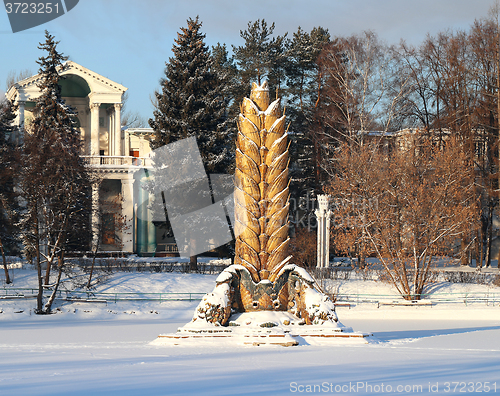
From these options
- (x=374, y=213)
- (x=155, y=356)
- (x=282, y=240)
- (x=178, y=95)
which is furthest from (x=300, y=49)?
(x=155, y=356)

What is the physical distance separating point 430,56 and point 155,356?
105 ft

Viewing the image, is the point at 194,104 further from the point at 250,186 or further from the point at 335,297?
the point at 250,186

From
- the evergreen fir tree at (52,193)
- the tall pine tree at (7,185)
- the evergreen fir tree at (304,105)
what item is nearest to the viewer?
the evergreen fir tree at (52,193)

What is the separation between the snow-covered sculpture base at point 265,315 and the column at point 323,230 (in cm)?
1665

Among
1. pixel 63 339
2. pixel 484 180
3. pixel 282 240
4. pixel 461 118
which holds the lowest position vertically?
pixel 63 339

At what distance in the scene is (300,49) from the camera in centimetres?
3759

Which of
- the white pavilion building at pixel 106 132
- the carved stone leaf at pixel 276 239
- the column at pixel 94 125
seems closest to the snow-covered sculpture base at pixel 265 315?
the carved stone leaf at pixel 276 239

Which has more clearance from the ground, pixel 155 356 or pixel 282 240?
pixel 282 240

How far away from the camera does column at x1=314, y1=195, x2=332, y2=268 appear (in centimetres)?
2772

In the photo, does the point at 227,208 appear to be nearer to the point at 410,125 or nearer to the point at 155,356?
the point at 410,125

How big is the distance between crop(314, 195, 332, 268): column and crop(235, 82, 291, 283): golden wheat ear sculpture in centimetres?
1648

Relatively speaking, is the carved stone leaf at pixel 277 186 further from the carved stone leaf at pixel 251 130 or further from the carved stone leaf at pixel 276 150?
the carved stone leaf at pixel 251 130

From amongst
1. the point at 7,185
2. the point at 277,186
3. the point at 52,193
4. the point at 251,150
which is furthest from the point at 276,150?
the point at 7,185

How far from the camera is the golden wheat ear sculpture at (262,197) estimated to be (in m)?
11.4
